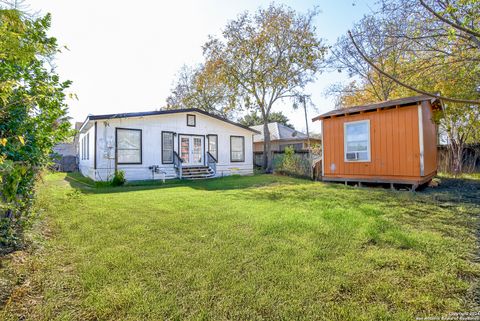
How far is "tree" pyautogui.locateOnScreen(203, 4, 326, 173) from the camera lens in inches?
605

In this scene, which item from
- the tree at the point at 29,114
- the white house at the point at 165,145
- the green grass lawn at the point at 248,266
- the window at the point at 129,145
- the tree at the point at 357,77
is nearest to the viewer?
the green grass lawn at the point at 248,266

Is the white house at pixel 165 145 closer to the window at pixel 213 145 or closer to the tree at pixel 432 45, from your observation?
the window at pixel 213 145

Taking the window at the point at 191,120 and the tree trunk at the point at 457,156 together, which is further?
the window at the point at 191,120

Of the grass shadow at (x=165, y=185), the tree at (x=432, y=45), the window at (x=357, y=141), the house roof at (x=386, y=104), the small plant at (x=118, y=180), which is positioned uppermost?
the tree at (x=432, y=45)

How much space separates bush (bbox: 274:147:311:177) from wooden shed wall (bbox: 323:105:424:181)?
280cm

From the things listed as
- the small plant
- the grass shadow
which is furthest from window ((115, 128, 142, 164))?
the small plant

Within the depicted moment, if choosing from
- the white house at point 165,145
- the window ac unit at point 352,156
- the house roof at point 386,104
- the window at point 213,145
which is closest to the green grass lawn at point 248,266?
the house roof at point 386,104

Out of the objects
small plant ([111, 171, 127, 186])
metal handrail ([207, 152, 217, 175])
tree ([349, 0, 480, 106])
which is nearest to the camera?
tree ([349, 0, 480, 106])

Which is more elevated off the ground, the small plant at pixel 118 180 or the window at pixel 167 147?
the window at pixel 167 147

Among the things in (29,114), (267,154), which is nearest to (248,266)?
(29,114)

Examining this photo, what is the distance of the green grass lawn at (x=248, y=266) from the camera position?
192 cm

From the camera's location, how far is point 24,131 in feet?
9.48

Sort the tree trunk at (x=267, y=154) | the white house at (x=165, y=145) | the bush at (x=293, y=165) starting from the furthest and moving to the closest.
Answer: the tree trunk at (x=267, y=154), the bush at (x=293, y=165), the white house at (x=165, y=145)

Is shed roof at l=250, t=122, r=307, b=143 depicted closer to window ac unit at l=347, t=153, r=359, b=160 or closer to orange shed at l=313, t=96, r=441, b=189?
orange shed at l=313, t=96, r=441, b=189
